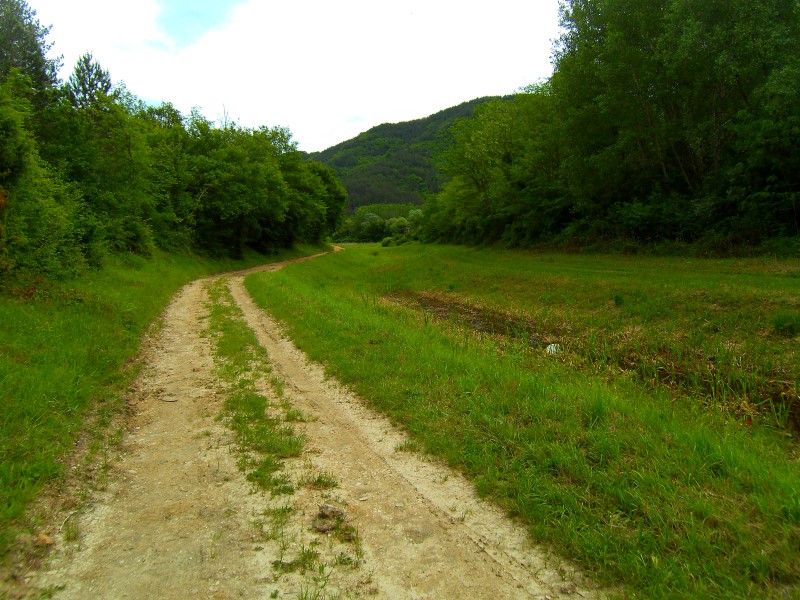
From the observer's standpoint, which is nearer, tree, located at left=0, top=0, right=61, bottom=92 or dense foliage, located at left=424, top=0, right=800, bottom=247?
dense foliage, located at left=424, top=0, right=800, bottom=247

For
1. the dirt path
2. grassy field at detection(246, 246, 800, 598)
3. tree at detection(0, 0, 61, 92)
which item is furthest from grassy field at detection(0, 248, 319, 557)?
tree at detection(0, 0, 61, 92)

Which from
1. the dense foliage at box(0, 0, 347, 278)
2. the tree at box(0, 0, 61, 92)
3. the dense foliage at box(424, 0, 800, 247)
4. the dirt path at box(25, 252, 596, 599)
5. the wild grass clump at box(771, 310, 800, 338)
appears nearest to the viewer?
the dirt path at box(25, 252, 596, 599)

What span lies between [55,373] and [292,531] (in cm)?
526

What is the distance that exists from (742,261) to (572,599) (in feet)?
69.1

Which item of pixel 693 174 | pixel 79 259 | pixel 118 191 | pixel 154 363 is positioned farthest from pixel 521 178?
pixel 154 363

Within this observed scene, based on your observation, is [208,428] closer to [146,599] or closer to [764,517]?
[146,599]

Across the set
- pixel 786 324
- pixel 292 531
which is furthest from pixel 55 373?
pixel 786 324

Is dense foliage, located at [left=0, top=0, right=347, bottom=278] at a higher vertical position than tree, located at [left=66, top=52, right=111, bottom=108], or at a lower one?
lower

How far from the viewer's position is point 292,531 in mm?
3996

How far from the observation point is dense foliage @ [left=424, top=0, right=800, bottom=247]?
20.8 metres

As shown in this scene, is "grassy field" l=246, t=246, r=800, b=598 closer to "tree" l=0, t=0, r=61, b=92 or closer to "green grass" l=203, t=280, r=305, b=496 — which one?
"green grass" l=203, t=280, r=305, b=496

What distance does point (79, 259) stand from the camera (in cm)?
1546

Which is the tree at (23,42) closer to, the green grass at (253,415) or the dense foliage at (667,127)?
the green grass at (253,415)

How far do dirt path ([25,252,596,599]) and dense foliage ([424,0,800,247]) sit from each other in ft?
74.5
